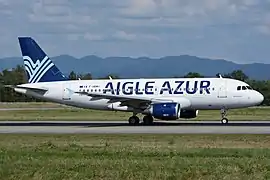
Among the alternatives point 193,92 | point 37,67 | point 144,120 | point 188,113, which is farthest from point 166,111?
point 37,67

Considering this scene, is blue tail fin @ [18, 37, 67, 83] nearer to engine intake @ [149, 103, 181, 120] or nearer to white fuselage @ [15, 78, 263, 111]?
white fuselage @ [15, 78, 263, 111]

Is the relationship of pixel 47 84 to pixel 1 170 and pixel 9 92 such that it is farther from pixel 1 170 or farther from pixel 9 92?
pixel 9 92

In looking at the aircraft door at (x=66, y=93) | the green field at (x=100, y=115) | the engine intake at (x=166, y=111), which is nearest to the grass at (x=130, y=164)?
the engine intake at (x=166, y=111)

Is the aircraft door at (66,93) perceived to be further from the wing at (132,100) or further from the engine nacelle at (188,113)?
the engine nacelle at (188,113)

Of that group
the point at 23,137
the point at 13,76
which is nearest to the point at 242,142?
the point at 23,137

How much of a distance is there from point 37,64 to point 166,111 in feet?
43.9

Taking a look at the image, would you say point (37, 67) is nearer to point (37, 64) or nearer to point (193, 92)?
point (37, 64)

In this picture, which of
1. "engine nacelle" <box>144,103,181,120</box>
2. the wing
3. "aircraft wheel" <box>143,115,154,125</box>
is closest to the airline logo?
the wing

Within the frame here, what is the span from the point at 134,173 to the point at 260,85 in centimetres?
11785

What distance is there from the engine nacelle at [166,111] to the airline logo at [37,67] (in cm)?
1136

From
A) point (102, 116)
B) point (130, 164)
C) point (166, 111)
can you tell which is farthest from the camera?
point (102, 116)

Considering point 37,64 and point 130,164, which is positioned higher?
point 37,64

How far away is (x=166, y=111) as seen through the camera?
47125 millimetres

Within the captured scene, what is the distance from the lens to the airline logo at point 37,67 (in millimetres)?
54969
